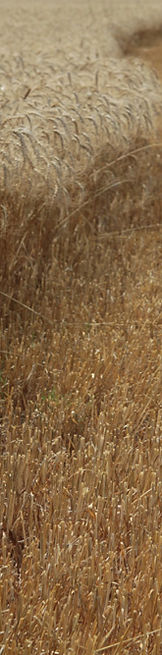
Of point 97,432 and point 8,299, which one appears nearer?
point 97,432

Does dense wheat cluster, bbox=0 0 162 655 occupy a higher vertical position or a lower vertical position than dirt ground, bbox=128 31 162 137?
lower

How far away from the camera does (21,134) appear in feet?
11.6

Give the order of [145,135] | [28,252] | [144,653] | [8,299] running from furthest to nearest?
[145,135] < [28,252] < [8,299] < [144,653]

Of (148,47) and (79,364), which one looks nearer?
(79,364)

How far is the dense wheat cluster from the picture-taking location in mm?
1779

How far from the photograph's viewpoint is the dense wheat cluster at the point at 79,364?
1.78 m

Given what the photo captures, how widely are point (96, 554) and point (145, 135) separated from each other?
14.4 feet

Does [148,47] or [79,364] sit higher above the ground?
[148,47]

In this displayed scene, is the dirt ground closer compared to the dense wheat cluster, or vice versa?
the dense wheat cluster

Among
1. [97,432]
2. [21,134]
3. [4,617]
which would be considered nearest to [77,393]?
[97,432]

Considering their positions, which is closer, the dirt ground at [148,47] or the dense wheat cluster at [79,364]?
the dense wheat cluster at [79,364]

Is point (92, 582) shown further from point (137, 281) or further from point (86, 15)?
point (86, 15)

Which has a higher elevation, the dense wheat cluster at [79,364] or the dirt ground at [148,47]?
the dirt ground at [148,47]

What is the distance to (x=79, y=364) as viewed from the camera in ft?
9.64
